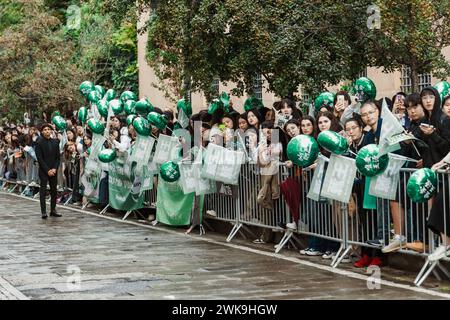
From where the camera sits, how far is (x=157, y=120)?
1568 cm

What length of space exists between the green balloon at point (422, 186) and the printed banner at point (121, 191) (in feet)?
27.2

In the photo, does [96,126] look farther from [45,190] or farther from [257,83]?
[257,83]

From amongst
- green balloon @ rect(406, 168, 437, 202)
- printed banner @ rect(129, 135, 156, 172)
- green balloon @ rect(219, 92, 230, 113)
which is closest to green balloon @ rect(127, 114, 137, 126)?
printed banner @ rect(129, 135, 156, 172)

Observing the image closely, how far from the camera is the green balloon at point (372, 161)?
9.91 m

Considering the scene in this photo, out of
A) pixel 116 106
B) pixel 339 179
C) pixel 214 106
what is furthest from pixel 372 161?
pixel 116 106

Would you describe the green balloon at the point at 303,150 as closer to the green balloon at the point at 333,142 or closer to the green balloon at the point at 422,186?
the green balloon at the point at 333,142

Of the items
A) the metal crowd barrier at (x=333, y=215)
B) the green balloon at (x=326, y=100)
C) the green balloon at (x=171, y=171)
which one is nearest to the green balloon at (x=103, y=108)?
the green balloon at (x=171, y=171)

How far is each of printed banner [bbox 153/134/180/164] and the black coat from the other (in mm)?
3340

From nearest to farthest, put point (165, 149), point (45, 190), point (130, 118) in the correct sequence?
point (165, 149) < point (130, 118) < point (45, 190)

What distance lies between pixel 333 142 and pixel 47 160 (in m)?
8.86

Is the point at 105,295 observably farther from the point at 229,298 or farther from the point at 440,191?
the point at 440,191

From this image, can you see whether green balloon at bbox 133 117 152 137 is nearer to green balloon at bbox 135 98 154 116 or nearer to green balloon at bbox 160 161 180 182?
green balloon at bbox 135 98 154 116

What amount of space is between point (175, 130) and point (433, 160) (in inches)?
252

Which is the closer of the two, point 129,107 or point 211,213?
point 211,213
